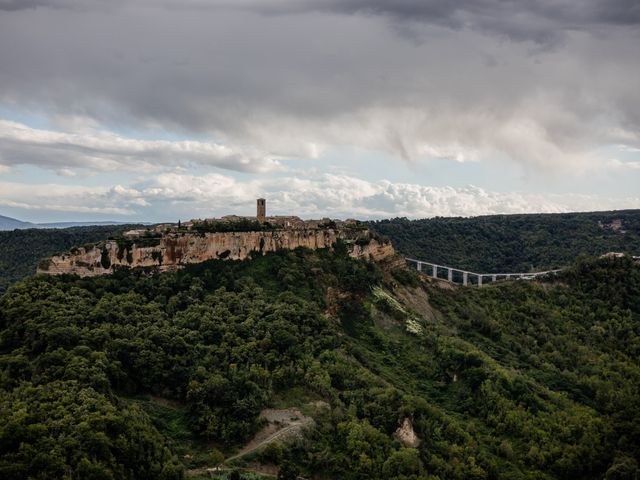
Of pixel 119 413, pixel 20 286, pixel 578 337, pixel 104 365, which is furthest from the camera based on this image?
pixel 578 337

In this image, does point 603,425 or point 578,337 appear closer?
point 603,425

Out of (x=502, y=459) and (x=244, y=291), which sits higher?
(x=244, y=291)

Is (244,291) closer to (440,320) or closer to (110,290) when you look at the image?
(110,290)

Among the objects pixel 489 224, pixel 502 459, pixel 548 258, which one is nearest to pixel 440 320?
pixel 502 459

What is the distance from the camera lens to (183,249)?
7094 centimetres

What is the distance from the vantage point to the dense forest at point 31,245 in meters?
113

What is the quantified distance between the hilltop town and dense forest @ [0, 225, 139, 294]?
4255 cm

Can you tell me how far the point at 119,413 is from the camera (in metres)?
42.1

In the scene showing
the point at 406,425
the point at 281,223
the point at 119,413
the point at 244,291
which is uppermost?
the point at 281,223

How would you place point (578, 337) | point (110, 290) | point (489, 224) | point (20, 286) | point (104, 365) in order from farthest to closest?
1. point (489, 224)
2. point (578, 337)
3. point (110, 290)
4. point (20, 286)
5. point (104, 365)

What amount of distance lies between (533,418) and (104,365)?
3857 cm

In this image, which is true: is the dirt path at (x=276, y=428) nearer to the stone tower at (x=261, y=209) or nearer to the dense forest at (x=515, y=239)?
the stone tower at (x=261, y=209)

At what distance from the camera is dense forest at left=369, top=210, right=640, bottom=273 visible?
495 ft

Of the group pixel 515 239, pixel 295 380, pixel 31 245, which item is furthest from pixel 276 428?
pixel 515 239
